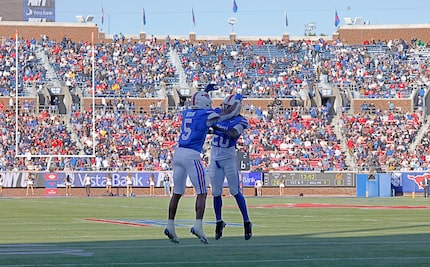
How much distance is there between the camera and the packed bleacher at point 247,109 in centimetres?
5009

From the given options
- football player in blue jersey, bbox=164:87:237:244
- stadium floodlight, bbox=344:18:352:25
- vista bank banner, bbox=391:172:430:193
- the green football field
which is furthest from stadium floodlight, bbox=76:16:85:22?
football player in blue jersey, bbox=164:87:237:244

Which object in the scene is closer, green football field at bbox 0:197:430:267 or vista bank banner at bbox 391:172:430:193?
green football field at bbox 0:197:430:267

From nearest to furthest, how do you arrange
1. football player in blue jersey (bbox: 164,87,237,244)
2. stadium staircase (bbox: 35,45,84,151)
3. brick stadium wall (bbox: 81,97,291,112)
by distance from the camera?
football player in blue jersey (bbox: 164,87,237,244) < stadium staircase (bbox: 35,45,84,151) < brick stadium wall (bbox: 81,97,291,112)

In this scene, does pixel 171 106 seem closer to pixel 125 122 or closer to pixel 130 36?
pixel 125 122

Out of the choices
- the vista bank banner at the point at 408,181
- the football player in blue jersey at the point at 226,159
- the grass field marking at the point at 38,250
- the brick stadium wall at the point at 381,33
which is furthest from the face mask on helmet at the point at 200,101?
the brick stadium wall at the point at 381,33

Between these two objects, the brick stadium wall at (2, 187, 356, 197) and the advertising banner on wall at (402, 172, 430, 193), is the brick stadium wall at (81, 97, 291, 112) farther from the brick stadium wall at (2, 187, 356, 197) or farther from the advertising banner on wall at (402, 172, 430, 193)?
the advertising banner on wall at (402, 172, 430, 193)

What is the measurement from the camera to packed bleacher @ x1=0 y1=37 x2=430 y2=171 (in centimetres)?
5009

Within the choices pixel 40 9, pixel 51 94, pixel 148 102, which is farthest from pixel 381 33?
pixel 40 9

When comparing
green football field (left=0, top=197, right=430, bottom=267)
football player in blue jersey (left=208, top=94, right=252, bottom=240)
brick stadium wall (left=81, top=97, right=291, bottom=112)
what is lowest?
green football field (left=0, top=197, right=430, bottom=267)

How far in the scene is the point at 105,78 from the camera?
57781 millimetres

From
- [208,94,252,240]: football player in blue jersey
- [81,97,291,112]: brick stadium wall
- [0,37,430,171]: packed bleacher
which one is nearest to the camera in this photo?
[208,94,252,240]: football player in blue jersey

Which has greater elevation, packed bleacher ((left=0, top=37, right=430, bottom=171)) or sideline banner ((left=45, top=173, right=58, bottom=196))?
packed bleacher ((left=0, top=37, right=430, bottom=171))

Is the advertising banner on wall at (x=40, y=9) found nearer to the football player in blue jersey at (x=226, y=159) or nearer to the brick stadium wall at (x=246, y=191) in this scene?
the brick stadium wall at (x=246, y=191)

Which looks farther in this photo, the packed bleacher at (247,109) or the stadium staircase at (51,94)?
the stadium staircase at (51,94)
